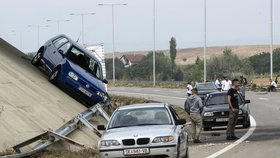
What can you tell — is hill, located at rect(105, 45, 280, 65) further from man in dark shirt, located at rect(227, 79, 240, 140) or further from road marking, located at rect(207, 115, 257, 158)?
man in dark shirt, located at rect(227, 79, 240, 140)

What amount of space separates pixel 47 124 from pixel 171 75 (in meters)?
109

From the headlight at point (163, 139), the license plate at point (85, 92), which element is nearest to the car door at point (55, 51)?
the license plate at point (85, 92)

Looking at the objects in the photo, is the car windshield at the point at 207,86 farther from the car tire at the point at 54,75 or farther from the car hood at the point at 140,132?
the car hood at the point at 140,132

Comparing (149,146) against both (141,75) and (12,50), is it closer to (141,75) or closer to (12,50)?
(12,50)

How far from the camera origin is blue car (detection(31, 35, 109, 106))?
24094mm

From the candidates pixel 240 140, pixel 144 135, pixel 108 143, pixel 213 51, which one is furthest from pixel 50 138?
pixel 213 51

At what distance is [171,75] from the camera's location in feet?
413

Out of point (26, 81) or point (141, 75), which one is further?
point (141, 75)

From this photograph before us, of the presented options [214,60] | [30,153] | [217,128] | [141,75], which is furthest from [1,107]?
[141,75]

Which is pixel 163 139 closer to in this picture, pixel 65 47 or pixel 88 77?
pixel 88 77

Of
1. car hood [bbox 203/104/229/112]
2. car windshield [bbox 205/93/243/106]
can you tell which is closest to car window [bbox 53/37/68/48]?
car windshield [bbox 205/93/243/106]

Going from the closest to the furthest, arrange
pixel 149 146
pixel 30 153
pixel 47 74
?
1. pixel 149 146
2. pixel 30 153
3. pixel 47 74

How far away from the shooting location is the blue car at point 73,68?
79.0ft

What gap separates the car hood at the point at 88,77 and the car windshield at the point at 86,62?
97cm
